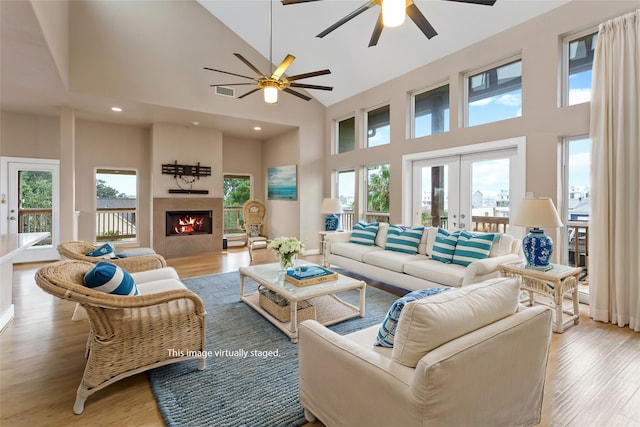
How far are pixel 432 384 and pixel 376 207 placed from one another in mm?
5395

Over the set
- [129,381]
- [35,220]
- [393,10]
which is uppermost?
[393,10]

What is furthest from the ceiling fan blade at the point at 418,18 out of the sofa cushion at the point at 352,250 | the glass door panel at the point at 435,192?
the sofa cushion at the point at 352,250

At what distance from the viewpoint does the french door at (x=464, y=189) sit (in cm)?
443

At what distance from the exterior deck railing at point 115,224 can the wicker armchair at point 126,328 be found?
5361mm

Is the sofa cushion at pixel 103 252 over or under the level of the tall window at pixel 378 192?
under

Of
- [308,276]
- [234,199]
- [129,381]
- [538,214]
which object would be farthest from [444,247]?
[234,199]

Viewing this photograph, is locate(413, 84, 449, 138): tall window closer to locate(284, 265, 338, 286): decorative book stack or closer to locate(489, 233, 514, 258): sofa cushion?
locate(489, 233, 514, 258): sofa cushion

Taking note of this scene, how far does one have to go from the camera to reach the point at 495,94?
4461mm

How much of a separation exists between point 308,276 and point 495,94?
146 inches

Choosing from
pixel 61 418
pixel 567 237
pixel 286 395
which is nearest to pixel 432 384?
pixel 286 395

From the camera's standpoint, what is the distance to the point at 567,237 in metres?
3.86

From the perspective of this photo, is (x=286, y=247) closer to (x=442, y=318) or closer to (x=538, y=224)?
(x=442, y=318)

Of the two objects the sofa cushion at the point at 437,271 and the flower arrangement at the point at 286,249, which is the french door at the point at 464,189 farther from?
the flower arrangement at the point at 286,249

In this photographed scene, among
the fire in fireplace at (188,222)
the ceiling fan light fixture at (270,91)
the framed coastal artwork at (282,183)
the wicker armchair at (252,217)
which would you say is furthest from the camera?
the framed coastal artwork at (282,183)
